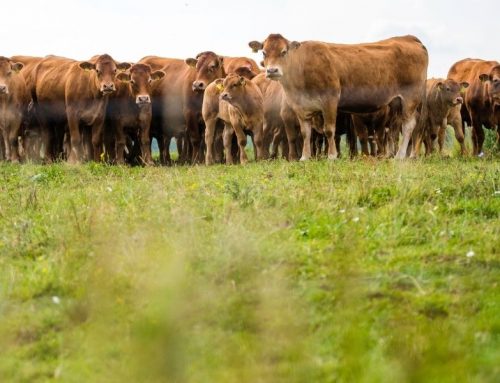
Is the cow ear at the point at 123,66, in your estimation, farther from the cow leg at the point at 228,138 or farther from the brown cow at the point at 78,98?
the cow leg at the point at 228,138

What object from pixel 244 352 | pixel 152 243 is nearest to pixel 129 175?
pixel 152 243

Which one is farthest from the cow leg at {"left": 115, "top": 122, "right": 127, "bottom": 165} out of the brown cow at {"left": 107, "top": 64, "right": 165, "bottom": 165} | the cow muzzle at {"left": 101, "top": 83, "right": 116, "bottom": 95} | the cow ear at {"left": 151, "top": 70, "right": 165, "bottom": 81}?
the cow muzzle at {"left": 101, "top": 83, "right": 116, "bottom": 95}

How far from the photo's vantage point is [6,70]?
1950cm

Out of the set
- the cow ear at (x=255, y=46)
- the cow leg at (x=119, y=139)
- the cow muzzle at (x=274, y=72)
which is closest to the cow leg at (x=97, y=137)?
the cow leg at (x=119, y=139)

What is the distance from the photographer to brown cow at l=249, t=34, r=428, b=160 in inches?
640

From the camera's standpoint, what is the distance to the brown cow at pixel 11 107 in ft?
64.3

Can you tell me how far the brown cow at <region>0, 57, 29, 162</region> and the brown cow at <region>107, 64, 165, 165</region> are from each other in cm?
199

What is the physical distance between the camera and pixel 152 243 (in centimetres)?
A: 661

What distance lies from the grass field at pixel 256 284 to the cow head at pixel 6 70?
1023cm

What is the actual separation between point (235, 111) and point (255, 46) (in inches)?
73.3

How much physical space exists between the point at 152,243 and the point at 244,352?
2105 mm

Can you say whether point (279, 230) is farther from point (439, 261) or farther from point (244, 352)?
point (244, 352)

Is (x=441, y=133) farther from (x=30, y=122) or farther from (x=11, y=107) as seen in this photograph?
(x=11, y=107)

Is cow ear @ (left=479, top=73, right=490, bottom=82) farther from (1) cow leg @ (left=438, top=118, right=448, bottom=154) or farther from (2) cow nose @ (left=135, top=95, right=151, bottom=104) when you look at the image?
(2) cow nose @ (left=135, top=95, right=151, bottom=104)
